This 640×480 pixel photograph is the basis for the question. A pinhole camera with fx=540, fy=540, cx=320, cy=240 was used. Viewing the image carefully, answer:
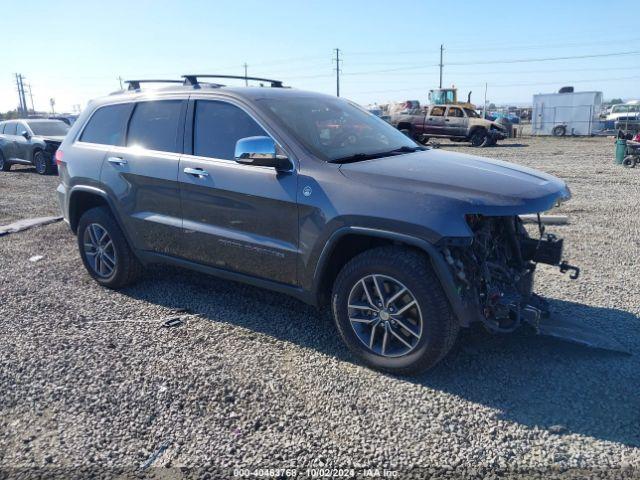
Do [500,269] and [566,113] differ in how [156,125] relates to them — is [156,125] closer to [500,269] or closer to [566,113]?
[500,269]

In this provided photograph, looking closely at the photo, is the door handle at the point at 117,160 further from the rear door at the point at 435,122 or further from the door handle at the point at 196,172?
the rear door at the point at 435,122

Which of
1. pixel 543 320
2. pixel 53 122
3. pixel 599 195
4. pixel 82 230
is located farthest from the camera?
pixel 53 122

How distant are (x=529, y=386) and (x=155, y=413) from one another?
7.54ft

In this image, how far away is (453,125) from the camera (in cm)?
2438

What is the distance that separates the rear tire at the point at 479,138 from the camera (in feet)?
78.1

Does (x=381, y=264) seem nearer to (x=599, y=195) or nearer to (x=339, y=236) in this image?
(x=339, y=236)

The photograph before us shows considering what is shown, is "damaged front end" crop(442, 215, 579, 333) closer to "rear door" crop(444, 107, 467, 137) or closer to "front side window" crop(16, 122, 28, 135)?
"front side window" crop(16, 122, 28, 135)

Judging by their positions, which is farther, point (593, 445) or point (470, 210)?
point (470, 210)

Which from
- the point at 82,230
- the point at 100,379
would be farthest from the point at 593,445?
the point at 82,230

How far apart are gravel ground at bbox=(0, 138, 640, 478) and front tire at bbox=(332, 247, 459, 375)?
16 centimetres

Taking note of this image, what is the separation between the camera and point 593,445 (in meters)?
2.84

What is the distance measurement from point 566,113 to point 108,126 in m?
32.5

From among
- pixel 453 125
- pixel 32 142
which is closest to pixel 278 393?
pixel 32 142

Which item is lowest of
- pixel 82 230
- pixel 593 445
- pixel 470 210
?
pixel 593 445
